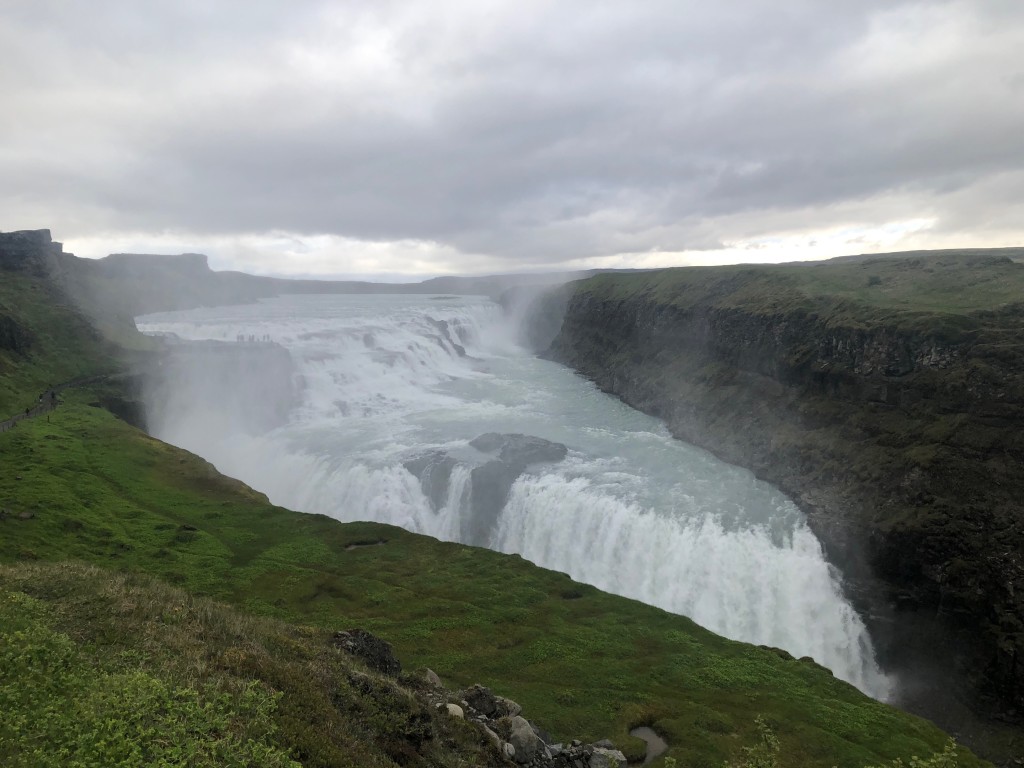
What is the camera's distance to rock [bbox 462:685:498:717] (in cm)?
1455

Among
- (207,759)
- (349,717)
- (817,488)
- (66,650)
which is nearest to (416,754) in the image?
(349,717)

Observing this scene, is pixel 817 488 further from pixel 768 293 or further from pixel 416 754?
pixel 416 754

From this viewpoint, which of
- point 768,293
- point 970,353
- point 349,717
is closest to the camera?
point 349,717

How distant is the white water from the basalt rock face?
213 cm

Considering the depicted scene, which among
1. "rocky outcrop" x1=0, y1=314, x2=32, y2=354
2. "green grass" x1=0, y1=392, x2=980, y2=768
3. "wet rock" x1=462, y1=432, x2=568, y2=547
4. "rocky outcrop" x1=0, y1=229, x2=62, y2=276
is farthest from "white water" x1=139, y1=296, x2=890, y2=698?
"rocky outcrop" x1=0, y1=229, x2=62, y2=276

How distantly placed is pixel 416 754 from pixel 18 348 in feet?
210

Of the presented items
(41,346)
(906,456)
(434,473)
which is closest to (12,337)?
(41,346)

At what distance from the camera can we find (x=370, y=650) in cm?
1442

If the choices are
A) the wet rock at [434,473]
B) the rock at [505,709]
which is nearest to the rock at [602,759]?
the rock at [505,709]

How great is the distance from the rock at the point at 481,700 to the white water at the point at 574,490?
64.0 feet

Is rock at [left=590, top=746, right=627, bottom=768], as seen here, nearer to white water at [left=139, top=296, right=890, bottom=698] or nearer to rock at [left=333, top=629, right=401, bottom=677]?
rock at [left=333, top=629, right=401, bottom=677]

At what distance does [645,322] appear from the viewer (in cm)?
7781

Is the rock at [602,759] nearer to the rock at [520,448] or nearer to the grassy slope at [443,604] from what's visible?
the grassy slope at [443,604]

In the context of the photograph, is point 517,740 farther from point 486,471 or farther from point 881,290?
point 881,290
